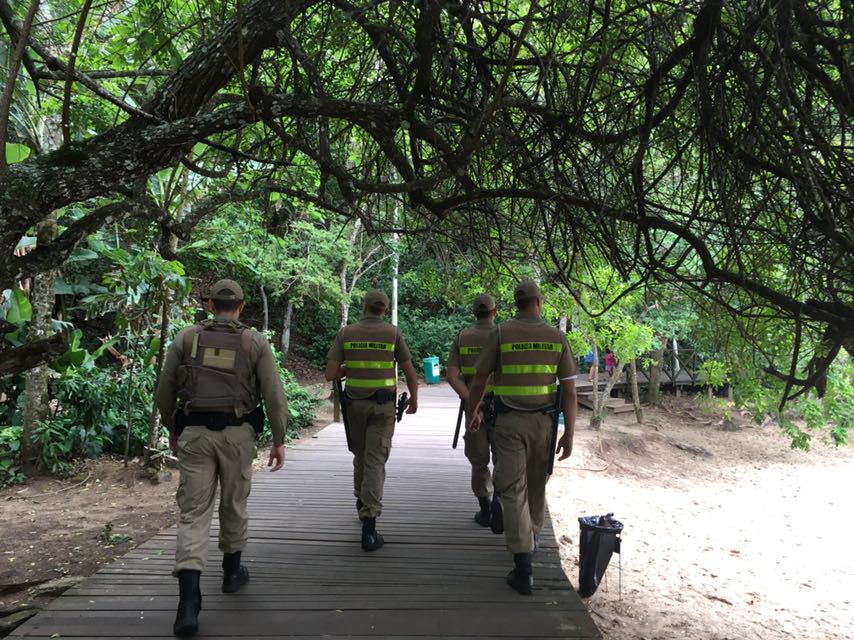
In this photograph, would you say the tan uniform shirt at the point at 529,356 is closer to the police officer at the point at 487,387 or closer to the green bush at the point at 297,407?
the police officer at the point at 487,387

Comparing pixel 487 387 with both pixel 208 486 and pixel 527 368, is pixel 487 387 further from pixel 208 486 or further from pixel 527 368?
pixel 208 486

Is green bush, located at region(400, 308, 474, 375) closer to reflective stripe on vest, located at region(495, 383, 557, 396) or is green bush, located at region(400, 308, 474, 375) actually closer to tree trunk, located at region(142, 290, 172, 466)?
tree trunk, located at region(142, 290, 172, 466)

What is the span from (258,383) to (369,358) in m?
1.21

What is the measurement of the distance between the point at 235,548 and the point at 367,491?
1.13 metres

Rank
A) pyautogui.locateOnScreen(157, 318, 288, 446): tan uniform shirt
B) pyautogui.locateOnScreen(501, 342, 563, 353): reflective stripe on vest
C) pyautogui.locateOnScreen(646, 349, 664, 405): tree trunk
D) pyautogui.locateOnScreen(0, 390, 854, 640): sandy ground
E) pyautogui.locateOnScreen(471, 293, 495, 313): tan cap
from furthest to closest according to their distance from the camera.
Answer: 1. pyautogui.locateOnScreen(646, 349, 664, 405): tree trunk
2. pyautogui.locateOnScreen(0, 390, 854, 640): sandy ground
3. pyautogui.locateOnScreen(471, 293, 495, 313): tan cap
4. pyautogui.locateOnScreen(501, 342, 563, 353): reflective stripe on vest
5. pyautogui.locateOnScreen(157, 318, 288, 446): tan uniform shirt

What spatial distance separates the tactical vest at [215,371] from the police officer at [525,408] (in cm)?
157

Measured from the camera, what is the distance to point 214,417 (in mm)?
3260

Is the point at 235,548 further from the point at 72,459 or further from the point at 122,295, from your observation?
the point at 72,459

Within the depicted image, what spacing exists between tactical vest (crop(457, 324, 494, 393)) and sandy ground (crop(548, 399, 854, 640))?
8.29 ft

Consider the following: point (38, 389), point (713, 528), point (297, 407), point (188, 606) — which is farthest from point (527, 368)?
point (713, 528)

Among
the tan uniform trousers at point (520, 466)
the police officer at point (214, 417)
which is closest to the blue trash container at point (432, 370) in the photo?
the tan uniform trousers at point (520, 466)

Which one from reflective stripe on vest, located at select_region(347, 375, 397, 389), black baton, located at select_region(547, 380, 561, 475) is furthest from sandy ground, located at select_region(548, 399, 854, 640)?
reflective stripe on vest, located at select_region(347, 375, 397, 389)

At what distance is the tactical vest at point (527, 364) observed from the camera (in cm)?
388

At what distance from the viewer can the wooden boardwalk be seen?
3.21m
